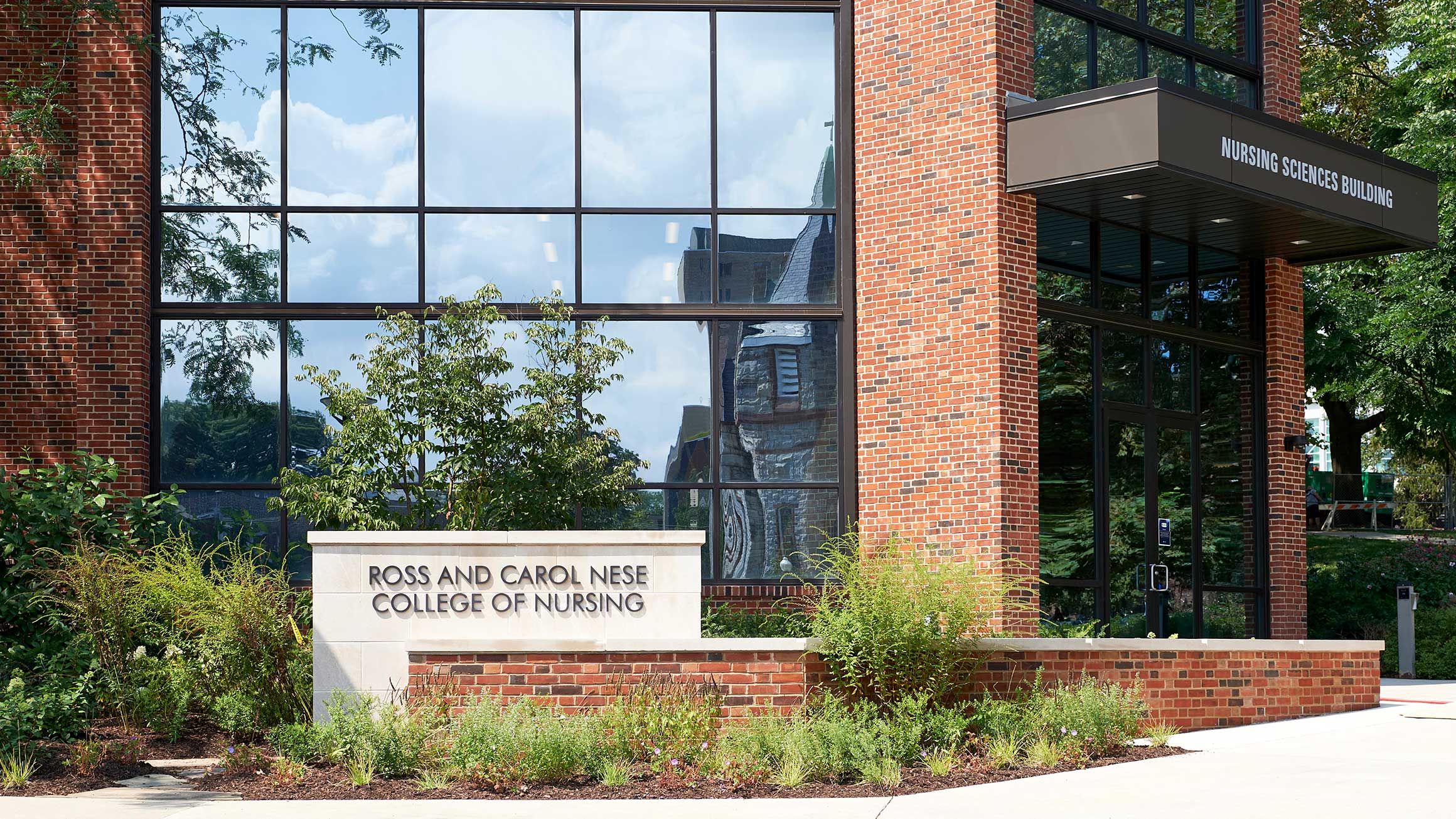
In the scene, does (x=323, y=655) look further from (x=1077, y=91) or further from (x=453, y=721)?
(x=1077, y=91)

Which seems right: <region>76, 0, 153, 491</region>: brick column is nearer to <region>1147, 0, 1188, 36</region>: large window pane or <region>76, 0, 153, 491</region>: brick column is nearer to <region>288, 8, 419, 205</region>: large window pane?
<region>288, 8, 419, 205</region>: large window pane

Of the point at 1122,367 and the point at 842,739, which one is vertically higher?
the point at 1122,367

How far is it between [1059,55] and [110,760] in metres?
11.1

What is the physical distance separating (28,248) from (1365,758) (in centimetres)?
A: 1339

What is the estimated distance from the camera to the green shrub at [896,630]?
11.0 m

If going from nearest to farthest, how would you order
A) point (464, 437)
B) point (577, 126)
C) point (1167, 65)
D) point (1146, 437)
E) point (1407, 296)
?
1. point (464, 437)
2. point (577, 126)
3. point (1146, 437)
4. point (1167, 65)
5. point (1407, 296)

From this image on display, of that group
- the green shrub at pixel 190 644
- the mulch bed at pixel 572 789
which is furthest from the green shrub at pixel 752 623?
the green shrub at pixel 190 644

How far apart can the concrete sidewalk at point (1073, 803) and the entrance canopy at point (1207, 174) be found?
18.2ft

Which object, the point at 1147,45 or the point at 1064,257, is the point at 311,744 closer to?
the point at 1064,257

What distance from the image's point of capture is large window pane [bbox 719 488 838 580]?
1475 centimetres

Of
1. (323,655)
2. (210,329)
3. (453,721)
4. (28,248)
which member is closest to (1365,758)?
(453,721)

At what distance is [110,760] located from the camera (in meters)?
10.3

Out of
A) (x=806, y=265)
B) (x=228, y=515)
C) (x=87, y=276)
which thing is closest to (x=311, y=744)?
(x=228, y=515)

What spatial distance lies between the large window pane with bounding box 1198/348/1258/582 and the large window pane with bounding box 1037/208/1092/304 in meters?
2.20
